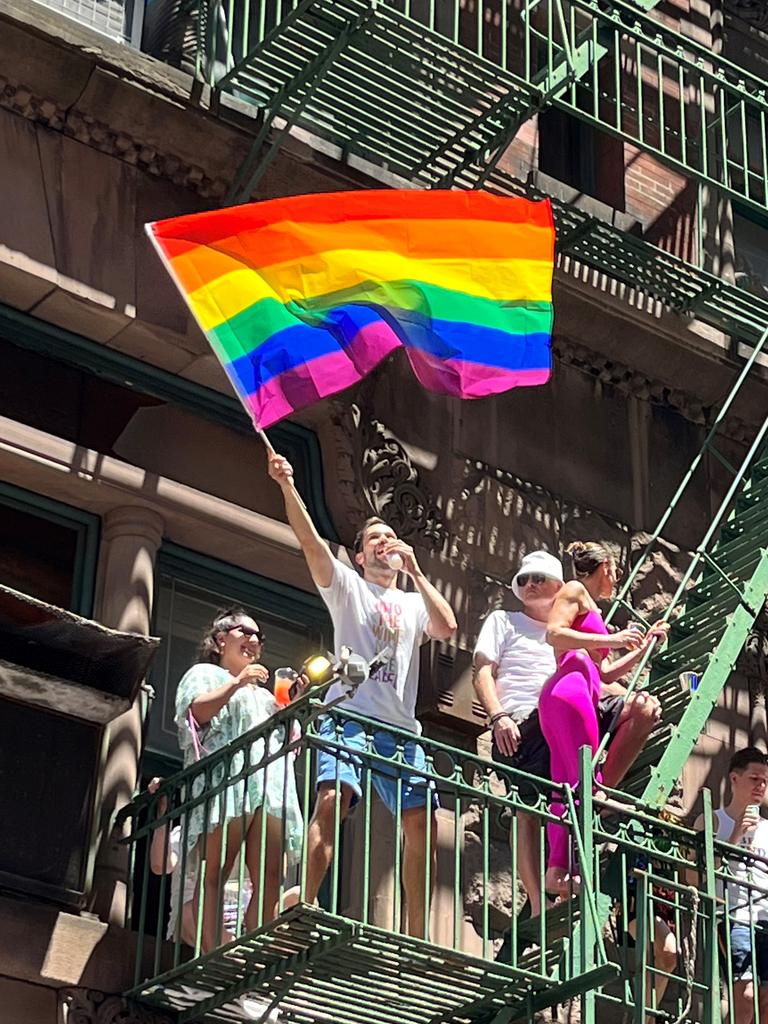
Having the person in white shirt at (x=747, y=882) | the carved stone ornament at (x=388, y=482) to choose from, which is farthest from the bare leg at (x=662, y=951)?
the carved stone ornament at (x=388, y=482)

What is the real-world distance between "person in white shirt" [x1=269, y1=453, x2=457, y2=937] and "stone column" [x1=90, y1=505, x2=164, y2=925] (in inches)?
42.8

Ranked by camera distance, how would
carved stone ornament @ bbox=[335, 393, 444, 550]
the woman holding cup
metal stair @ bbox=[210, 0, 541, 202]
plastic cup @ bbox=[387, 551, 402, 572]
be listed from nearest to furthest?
the woman holding cup, plastic cup @ bbox=[387, 551, 402, 572], metal stair @ bbox=[210, 0, 541, 202], carved stone ornament @ bbox=[335, 393, 444, 550]

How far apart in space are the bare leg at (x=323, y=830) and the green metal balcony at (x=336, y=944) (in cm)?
7

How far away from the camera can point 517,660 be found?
13875mm

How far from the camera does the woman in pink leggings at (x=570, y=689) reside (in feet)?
43.0

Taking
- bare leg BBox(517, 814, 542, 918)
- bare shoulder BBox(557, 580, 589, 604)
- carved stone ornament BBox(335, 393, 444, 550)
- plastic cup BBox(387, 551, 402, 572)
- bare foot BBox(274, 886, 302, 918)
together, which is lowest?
bare foot BBox(274, 886, 302, 918)

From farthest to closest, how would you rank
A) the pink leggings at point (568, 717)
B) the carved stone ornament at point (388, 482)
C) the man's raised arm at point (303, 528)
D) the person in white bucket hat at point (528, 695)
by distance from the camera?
1. the carved stone ornament at point (388, 482)
2. the person in white bucket hat at point (528, 695)
3. the pink leggings at point (568, 717)
4. the man's raised arm at point (303, 528)

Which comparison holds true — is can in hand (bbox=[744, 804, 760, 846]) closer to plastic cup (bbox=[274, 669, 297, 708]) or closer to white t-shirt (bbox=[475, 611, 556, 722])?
white t-shirt (bbox=[475, 611, 556, 722])

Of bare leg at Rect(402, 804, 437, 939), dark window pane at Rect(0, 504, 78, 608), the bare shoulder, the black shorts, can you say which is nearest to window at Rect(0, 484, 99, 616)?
dark window pane at Rect(0, 504, 78, 608)

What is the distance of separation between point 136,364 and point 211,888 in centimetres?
329

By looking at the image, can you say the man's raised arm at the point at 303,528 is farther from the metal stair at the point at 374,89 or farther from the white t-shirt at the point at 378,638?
the metal stair at the point at 374,89

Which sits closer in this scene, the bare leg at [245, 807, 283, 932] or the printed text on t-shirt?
the bare leg at [245, 807, 283, 932]

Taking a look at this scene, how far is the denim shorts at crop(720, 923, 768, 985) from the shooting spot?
13.6m

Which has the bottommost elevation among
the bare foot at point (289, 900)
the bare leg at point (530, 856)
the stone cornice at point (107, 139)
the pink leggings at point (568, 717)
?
the bare foot at point (289, 900)
